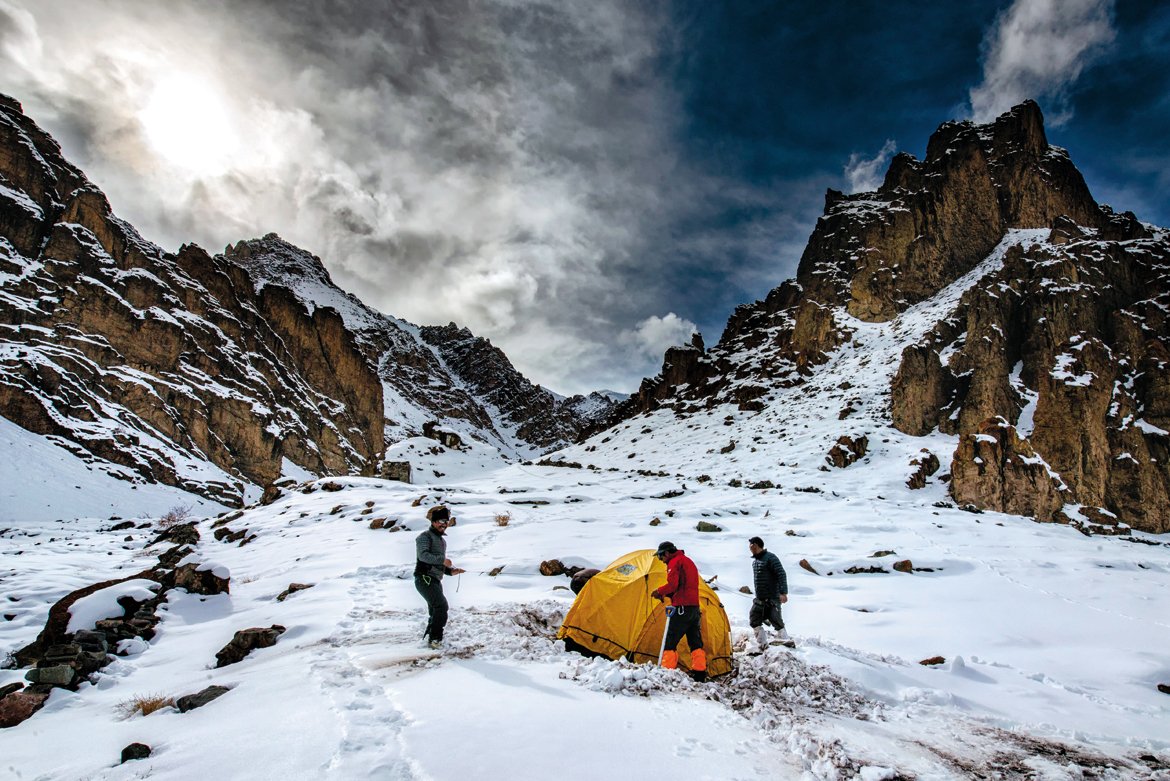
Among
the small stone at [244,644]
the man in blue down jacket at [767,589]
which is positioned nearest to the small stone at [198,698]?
the small stone at [244,644]

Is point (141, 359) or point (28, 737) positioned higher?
point (141, 359)

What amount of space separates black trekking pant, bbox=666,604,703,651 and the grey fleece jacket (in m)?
2.97

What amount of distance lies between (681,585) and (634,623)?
91 cm

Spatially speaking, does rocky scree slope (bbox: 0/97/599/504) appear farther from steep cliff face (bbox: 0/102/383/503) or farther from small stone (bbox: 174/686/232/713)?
small stone (bbox: 174/686/232/713)

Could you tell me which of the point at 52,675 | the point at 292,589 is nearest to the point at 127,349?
the point at 292,589

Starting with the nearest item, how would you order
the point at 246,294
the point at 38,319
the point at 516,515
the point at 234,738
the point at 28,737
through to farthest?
the point at 234,738 → the point at 28,737 → the point at 516,515 → the point at 38,319 → the point at 246,294

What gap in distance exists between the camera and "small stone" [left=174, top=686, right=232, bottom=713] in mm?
4020

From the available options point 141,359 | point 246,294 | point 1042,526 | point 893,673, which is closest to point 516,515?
point 893,673

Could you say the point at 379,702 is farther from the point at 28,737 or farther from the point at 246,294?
the point at 246,294

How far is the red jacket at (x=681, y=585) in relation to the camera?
579 centimetres

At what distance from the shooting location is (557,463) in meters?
48.6

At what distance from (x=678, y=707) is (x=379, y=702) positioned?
2531mm

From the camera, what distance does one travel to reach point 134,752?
297cm

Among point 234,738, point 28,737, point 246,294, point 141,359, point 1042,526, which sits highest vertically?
point 246,294
